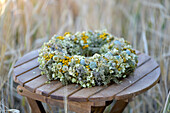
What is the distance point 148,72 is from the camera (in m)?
1.75

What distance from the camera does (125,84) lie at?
5.19 ft

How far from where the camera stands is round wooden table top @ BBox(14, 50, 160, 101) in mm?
1455

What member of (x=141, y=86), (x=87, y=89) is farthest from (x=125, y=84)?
(x=87, y=89)

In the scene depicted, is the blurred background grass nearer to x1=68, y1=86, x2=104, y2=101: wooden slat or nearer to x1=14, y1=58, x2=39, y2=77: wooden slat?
x1=14, y1=58, x2=39, y2=77: wooden slat

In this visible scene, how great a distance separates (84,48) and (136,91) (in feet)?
1.84

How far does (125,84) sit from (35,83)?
1.85 ft

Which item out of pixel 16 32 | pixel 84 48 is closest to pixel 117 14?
pixel 16 32

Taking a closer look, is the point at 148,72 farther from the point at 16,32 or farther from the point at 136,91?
the point at 16,32

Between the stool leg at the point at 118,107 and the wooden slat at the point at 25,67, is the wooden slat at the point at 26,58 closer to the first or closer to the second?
the wooden slat at the point at 25,67

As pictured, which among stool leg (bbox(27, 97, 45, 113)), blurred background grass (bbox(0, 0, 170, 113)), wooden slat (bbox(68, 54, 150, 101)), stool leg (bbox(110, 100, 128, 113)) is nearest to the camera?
wooden slat (bbox(68, 54, 150, 101))

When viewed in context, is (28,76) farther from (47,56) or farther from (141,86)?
(141,86)

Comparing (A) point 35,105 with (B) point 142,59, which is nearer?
(A) point 35,105

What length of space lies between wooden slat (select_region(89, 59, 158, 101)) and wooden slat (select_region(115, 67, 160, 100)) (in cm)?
3

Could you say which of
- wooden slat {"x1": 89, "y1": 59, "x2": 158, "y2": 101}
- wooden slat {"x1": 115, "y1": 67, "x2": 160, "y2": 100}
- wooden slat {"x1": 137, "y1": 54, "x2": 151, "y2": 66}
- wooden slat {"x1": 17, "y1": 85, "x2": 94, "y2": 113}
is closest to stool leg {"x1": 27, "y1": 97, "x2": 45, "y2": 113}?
wooden slat {"x1": 17, "y1": 85, "x2": 94, "y2": 113}
